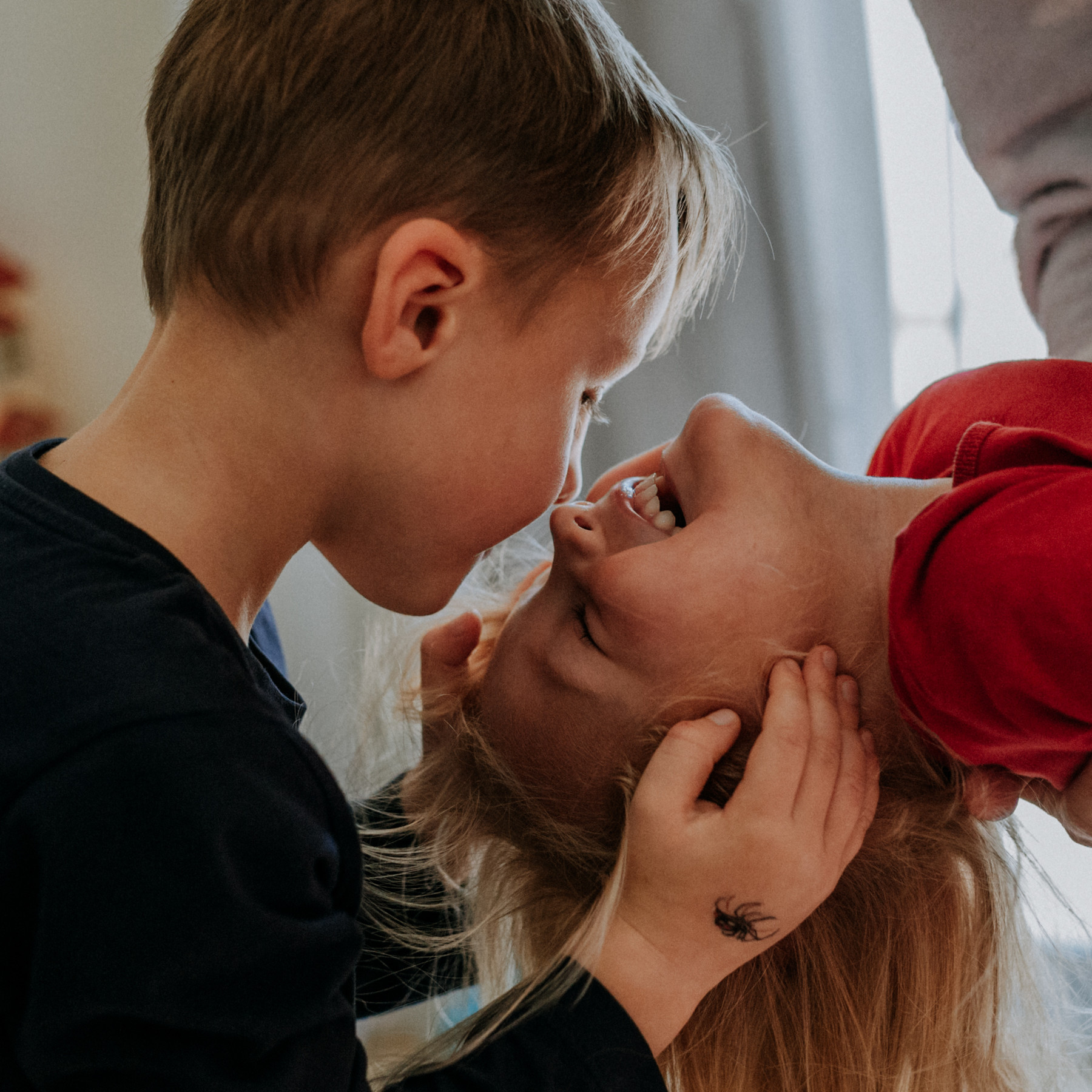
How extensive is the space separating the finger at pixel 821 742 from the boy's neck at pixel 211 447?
37 centimetres

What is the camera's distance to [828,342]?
1.37m

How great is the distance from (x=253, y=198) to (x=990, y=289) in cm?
96

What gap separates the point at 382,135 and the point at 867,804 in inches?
21.7

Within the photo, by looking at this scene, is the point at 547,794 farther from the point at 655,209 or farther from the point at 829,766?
the point at 655,209

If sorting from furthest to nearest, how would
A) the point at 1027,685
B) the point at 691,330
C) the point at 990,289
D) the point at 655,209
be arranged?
1. the point at 691,330
2. the point at 990,289
3. the point at 655,209
4. the point at 1027,685

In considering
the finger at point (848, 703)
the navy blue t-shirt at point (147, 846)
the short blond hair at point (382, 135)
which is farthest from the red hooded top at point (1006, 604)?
the navy blue t-shirt at point (147, 846)

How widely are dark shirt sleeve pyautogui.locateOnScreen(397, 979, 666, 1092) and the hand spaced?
0.07 feet

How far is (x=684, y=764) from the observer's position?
2.39ft

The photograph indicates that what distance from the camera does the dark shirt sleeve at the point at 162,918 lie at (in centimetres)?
52

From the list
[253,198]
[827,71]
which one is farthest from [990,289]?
[253,198]

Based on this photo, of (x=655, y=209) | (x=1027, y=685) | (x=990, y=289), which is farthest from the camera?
(x=990, y=289)

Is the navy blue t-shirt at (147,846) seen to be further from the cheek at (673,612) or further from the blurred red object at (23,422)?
the blurred red object at (23,422)

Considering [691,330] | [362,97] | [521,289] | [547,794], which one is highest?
[362,97]

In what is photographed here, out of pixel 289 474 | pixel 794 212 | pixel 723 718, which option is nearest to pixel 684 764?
pixel 723 718
